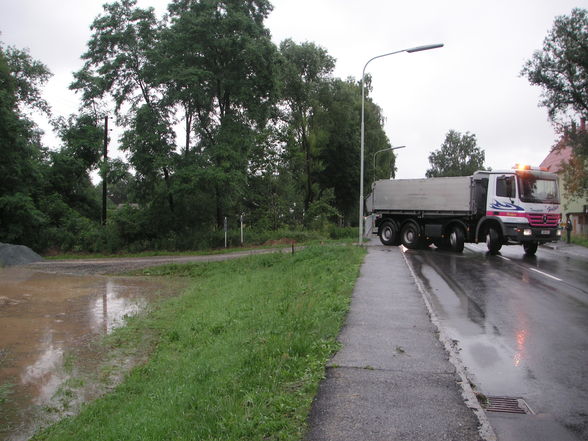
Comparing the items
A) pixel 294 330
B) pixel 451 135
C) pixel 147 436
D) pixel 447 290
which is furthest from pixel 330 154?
pixel 451 135

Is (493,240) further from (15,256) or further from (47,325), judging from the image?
(15,256)

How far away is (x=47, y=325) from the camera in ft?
41.7

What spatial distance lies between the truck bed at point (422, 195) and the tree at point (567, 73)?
11491mm

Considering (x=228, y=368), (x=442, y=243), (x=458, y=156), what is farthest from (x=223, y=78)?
(x=458, y=156)

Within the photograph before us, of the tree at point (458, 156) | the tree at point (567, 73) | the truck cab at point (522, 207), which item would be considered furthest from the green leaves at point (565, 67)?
the tree at point (458, 156)

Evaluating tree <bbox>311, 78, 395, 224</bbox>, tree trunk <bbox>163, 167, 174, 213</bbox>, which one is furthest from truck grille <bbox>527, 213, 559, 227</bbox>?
tree <bbox>311, 78, 395, 224</bbox>

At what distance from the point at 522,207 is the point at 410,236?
18.1ft

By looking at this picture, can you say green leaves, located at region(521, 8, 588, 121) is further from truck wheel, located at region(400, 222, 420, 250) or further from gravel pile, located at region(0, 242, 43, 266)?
gravel pile, located at region(0, 242, 43, 266)

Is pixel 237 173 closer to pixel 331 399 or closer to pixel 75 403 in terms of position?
pixel 75 403

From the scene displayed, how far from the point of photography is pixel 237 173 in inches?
1136

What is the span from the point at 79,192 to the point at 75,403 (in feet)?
110

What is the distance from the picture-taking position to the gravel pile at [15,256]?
87.6 ft

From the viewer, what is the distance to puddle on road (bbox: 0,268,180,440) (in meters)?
7.66

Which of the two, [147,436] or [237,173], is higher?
[237,173]
